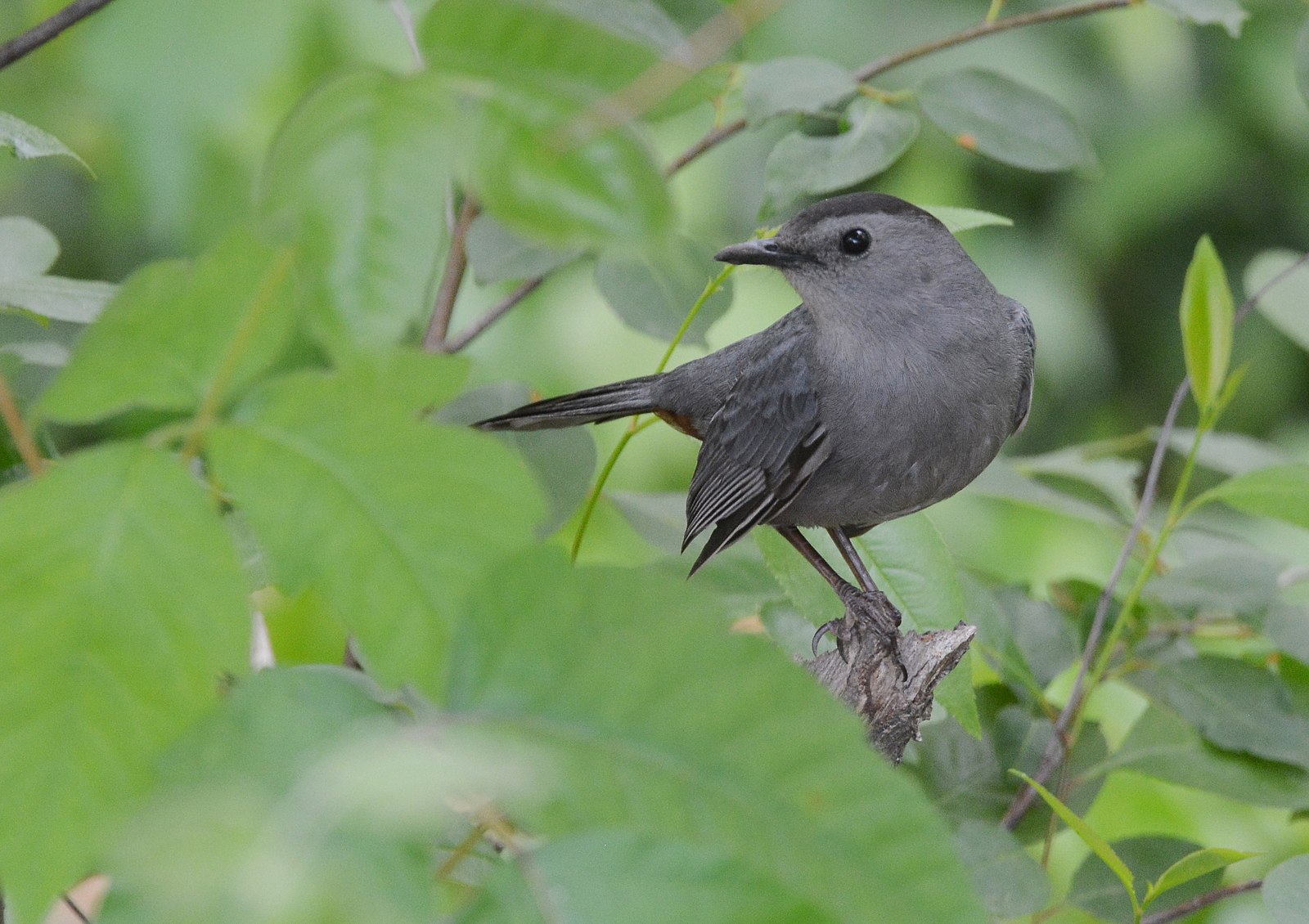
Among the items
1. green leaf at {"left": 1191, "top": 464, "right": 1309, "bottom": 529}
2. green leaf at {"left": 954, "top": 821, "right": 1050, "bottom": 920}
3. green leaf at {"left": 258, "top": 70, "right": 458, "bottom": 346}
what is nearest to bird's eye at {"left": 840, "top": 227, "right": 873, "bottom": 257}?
green leaf at {"left": 1191, "top": 464, "right": 1309, "bottom": 529}

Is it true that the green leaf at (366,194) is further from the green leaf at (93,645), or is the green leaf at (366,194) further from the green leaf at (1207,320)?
the green leaf at (1207,320)

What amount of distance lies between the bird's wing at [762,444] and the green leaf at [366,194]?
0.76 m

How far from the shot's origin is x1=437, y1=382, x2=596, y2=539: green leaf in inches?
30.0

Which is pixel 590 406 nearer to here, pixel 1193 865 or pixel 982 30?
pixel 982 30

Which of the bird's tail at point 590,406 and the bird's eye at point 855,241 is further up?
the bird's eye at point 855,241

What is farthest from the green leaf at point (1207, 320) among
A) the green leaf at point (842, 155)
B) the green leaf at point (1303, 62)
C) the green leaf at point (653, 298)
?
the green leaf at point (653, 298)

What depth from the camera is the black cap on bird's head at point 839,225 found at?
1.18 metres

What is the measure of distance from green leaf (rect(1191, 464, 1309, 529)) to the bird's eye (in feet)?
1.50

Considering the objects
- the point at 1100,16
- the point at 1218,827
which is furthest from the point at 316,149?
the point at 1100,16

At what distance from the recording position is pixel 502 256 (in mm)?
834

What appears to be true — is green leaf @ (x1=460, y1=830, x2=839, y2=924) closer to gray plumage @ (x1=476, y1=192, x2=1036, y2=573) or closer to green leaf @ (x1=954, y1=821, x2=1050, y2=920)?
green leaf @ (x1=954, y1=821, x2=1050, y2=920)

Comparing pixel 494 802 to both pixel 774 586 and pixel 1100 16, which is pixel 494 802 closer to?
pixel 774 586

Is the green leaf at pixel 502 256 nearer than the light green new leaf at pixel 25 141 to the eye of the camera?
No

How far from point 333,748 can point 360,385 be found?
9 centimetres
